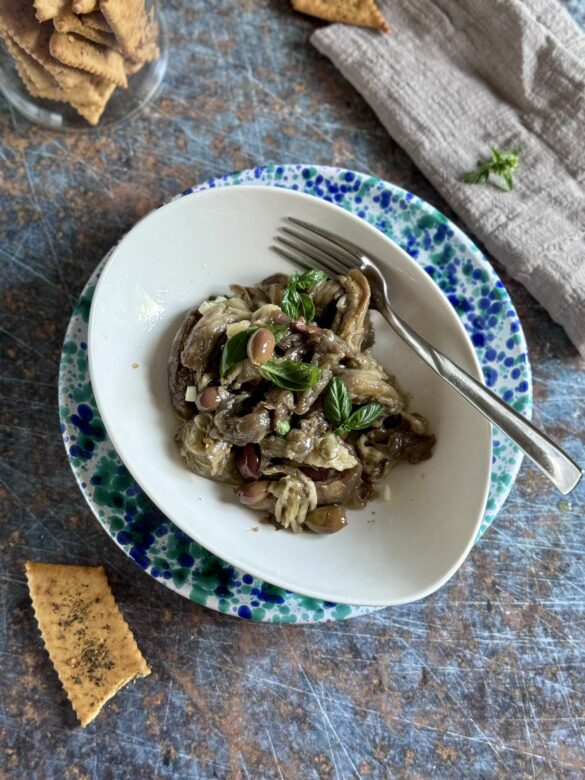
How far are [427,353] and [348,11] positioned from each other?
75.9 inches

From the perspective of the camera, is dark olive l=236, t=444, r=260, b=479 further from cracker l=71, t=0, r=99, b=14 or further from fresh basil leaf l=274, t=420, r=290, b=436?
cracker l=71, t=0, r=99, b=14

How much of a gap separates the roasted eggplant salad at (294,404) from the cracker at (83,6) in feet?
4.12

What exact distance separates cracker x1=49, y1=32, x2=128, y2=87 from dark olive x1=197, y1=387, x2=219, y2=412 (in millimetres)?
1562

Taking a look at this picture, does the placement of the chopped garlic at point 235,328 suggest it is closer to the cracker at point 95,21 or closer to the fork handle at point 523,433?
the fork handle at point 523,433

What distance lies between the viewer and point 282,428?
2799 millimetres

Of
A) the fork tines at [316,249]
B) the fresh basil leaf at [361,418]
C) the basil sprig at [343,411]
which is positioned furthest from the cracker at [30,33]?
the fresh basil leaf at [361,418]

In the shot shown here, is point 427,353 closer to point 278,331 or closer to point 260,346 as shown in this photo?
point 278,331

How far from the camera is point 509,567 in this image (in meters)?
3.44

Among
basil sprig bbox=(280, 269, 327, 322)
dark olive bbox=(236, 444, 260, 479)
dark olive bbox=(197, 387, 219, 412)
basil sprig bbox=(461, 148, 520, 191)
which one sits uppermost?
basil sprig bbox=(461, 148, 520, 191)

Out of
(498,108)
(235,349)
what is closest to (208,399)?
(235,349)

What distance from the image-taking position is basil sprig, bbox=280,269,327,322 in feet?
9.61

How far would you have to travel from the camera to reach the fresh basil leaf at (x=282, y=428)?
279 cm

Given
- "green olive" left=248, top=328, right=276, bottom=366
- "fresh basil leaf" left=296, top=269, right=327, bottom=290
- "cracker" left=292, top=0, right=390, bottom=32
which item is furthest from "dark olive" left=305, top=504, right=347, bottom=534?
"cracker" left=292, top=0, right=390, bottom=32

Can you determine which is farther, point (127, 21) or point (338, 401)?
point (127, 21)
